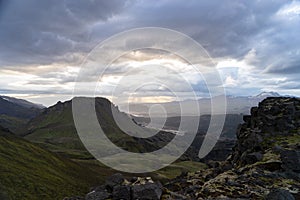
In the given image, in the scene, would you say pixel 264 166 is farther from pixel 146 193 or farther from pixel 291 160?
pixel 146 193

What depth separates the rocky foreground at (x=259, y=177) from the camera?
34.5 metres

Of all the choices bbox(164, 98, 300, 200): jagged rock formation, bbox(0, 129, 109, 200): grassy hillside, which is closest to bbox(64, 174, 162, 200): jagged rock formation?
bbox(164, 98, 300, 200): jagged rock formation

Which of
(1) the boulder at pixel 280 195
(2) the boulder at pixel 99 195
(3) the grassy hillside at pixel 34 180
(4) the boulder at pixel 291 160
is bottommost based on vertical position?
(3) the grassy hillside at pixel 34 180

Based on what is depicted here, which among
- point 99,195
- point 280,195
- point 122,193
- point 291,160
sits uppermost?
point 291,160

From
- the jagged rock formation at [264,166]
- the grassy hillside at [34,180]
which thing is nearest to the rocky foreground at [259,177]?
the jagged rock formation at [264,166]

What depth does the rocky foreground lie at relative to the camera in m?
34.5

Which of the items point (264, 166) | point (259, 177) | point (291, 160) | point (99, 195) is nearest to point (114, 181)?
point (99, 195)

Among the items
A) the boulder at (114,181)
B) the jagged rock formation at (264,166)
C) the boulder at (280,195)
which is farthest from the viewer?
the boulder at (114,181)

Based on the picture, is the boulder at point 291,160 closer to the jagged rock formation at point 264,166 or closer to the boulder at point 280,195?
the jagged rock formation at point 264,166

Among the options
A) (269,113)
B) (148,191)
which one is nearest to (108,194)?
(148,191)

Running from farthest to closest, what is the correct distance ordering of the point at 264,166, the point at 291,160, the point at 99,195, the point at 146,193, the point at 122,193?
the point at 264,166
the point at 291,160
the point at 99,195
the point at 122,193
the point at 146,193

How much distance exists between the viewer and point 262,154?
57.7m

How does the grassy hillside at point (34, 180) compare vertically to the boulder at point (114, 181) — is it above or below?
below

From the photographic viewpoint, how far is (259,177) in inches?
1746
